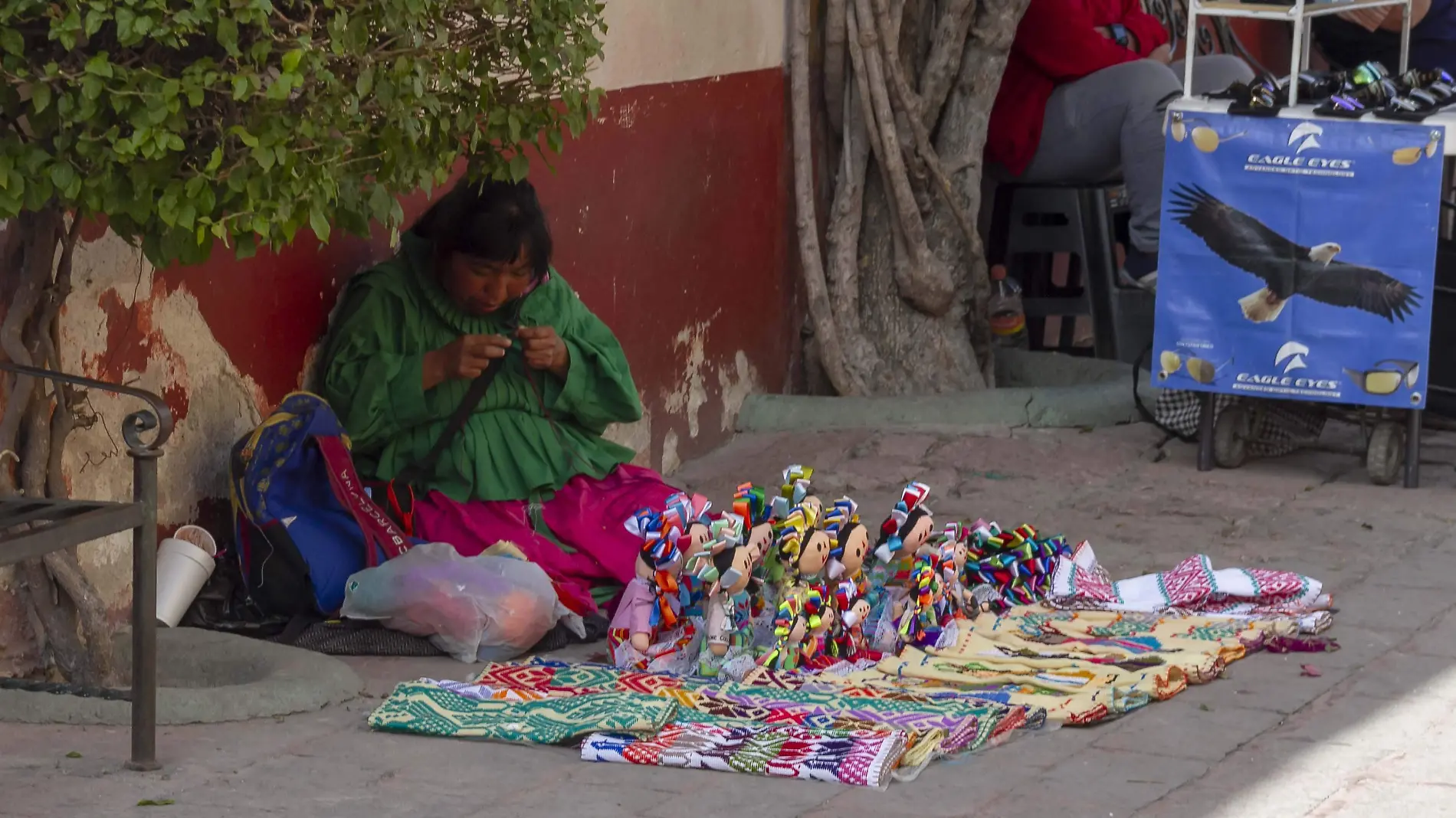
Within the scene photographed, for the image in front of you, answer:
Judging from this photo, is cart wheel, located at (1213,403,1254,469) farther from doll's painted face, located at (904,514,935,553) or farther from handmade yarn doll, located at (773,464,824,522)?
handmade yarn doll, located at (773,464,824,522)

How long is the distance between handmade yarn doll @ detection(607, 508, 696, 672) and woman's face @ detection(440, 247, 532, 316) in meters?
0.76

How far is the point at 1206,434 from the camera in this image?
6496 mm

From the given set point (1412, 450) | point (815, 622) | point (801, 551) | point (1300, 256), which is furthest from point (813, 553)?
point (1412, 450)

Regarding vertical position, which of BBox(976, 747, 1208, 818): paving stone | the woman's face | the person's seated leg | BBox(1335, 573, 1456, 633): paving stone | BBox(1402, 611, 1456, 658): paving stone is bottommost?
BBox(976, 747, 1208, 818): paving stone

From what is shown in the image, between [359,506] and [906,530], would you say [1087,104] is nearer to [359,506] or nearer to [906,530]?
[906,530]

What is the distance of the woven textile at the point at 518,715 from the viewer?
3.79 m

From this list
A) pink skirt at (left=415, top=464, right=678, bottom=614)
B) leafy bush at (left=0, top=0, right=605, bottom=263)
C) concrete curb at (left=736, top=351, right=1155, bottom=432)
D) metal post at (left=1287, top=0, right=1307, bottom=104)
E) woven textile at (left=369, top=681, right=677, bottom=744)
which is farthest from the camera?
concrete curb at (left=736, top=351, right=1155, bottom=432)

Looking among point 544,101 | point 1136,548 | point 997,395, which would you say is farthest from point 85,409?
point 997,395

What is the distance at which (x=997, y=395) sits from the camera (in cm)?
722

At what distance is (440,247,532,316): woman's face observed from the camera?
484 centimetres

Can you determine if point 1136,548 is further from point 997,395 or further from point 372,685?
point 372,685

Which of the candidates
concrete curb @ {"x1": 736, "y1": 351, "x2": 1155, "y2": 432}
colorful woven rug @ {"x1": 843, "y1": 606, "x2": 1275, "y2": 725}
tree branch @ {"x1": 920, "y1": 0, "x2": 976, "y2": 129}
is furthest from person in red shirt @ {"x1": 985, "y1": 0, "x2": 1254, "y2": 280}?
colorful woven rug @ {"x1": 843, "y1": 606, "x2": 1275, "y2": 725}

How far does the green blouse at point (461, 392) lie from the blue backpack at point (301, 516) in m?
0.17

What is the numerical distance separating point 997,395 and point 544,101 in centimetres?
355
